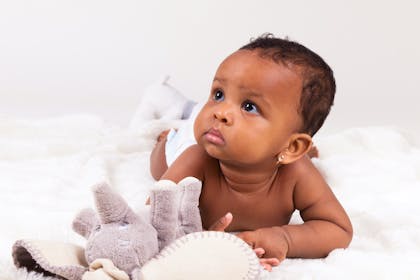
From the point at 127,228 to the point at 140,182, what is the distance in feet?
2.44

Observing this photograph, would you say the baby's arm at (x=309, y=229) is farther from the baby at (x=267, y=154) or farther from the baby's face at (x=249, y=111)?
the baby's face at (x=249, y=111)

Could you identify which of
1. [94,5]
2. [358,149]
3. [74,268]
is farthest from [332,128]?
[74,268]

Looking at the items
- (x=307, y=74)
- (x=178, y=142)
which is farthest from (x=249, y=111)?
(x=178, y=142)

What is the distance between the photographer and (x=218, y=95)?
1.55 metres

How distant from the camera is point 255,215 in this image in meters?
1.66

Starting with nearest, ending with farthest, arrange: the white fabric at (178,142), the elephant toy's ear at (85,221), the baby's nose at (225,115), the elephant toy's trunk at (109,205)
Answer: the elephant toy's trunk at (109,205), the elephant toy's ear at (85,221), the baby's nose at (225,115), the white fabric at (178,142)

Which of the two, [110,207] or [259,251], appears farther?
[259,251]

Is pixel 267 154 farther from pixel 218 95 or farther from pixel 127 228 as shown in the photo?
pixel 127 228

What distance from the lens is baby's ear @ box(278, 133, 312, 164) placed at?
1574 millimetres

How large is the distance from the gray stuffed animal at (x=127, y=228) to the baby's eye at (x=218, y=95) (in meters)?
0.22

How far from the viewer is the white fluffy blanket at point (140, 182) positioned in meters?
1.54

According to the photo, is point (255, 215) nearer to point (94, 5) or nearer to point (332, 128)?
point (332, 128)

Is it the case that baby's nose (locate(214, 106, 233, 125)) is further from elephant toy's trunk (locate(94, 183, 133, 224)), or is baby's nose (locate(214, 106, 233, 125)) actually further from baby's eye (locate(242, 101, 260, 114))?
elephant toy's trunk (locate(94, 183, 133, 224))

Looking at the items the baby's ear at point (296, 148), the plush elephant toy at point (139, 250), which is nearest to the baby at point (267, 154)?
the baby's ear at point (296, 148)
